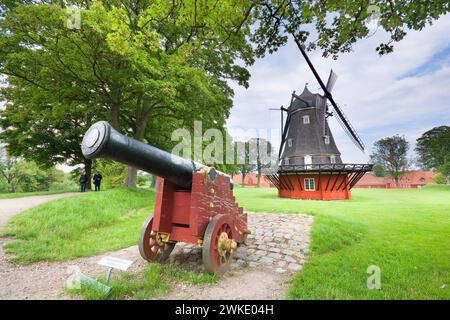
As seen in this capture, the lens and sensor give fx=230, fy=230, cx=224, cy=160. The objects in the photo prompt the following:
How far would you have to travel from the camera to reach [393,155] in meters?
49.5

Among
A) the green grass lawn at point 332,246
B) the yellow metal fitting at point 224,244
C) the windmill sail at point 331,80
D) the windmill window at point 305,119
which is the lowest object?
the green grass lawn at point 332,246

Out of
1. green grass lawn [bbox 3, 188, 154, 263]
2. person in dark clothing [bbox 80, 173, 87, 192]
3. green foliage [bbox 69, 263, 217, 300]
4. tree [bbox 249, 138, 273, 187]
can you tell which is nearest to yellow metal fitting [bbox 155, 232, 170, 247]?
green foliage [bbox 69, 263, 217, 300]

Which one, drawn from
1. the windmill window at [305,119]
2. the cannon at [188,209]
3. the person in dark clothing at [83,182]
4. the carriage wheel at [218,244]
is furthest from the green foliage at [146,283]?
the windmill window at [305,119]

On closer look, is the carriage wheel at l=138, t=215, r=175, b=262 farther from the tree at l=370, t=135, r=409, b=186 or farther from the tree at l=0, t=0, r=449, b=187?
the tree at l=370, t=135, r=409, b=186

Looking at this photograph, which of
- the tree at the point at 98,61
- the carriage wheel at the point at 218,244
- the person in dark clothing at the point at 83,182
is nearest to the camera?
the carriage wheel at the point at 218,244

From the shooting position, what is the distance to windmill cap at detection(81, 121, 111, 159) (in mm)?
2570

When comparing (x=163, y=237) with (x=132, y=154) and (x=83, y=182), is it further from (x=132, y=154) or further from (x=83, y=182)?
(x=83, y=182)

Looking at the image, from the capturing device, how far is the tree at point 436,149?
140 feet

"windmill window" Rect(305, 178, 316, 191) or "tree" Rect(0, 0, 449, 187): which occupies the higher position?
"tree" Rect(0, 0, 449, 187)

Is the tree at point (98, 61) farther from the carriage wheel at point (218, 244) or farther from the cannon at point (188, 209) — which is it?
the carriage wheel at point (218, 244)

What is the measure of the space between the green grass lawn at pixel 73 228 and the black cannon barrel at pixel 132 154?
3041mm

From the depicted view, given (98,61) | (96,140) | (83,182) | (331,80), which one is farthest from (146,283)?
(331,80)

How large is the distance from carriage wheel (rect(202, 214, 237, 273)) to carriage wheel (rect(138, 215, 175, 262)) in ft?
3.43

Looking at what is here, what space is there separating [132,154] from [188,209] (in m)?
1.44
